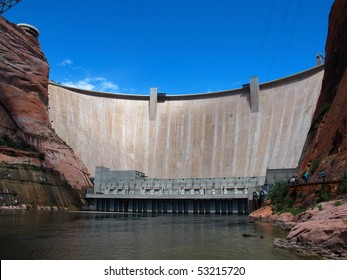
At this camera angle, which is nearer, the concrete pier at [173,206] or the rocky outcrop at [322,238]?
the rocky outcrop at [322,238]

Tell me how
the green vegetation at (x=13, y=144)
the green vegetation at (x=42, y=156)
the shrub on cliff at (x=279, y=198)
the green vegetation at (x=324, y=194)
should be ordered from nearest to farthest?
the green vegetation at (x=324, y=194) < the shrub on cliff at (x=279, y=198) < the green vegetation at (x=13, y=144) < the green vegetation at (x=42, y=156)

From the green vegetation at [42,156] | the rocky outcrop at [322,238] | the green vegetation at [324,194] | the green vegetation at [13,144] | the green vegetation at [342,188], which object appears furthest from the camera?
the green vegetation at [42,156]

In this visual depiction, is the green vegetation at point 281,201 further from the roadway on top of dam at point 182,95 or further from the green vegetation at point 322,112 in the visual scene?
the roadway on top of dam at point 182,95

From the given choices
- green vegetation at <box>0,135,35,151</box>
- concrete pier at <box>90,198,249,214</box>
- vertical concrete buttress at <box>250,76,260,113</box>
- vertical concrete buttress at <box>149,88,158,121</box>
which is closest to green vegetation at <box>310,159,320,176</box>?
concrete pier at <box>90,198,249,214</box>

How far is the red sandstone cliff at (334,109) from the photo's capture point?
23263mm

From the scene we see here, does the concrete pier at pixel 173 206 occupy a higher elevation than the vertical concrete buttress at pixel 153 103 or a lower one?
lower

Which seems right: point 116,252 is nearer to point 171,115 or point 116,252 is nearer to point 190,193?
point 190,193

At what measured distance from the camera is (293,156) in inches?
1973

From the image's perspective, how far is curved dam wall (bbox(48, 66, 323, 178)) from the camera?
185ft

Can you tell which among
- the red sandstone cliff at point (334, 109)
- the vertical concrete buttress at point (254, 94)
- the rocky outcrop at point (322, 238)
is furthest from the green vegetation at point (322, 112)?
the vertical concrete buttress at point (254, 94)

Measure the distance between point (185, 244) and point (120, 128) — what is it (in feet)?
175

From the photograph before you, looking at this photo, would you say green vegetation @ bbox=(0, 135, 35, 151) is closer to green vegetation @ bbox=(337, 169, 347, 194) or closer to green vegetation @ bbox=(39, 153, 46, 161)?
green vegetation @ bbox=(39, 153, 46, 161)

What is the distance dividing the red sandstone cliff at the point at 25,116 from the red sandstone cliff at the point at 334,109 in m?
34.2

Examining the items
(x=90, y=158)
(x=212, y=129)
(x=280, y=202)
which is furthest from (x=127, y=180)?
(x=280, y=202)
